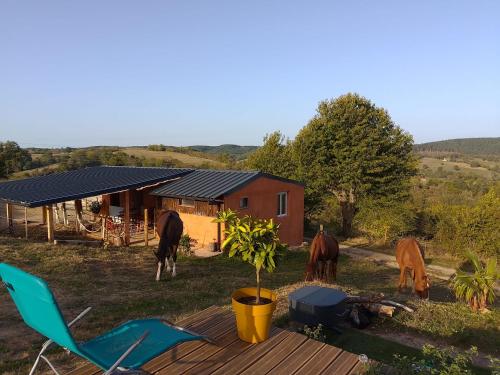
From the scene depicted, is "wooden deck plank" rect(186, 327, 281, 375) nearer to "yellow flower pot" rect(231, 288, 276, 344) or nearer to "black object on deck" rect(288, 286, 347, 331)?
"yellow flower pot" rect(231, 288, 276, 344)

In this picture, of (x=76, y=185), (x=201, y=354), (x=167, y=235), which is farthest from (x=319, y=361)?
(x=76, y=185)

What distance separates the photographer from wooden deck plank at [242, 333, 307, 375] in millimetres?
4285

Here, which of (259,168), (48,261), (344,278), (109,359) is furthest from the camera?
(259,168)

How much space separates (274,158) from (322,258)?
71.8ft

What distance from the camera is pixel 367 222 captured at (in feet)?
95.2

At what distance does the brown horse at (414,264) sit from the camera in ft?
35.3

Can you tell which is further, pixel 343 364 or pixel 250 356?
pixel 250 356

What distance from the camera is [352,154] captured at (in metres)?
28.6

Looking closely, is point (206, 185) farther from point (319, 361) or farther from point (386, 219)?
point (386, 219)

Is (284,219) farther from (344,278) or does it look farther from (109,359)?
(109,359)

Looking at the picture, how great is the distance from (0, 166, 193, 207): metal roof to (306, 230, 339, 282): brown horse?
32.6 ft

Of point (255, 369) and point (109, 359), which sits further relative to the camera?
point (255, 369)

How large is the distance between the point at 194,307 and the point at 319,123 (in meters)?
23.8

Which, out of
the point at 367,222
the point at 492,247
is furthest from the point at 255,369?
the point at 367,222
